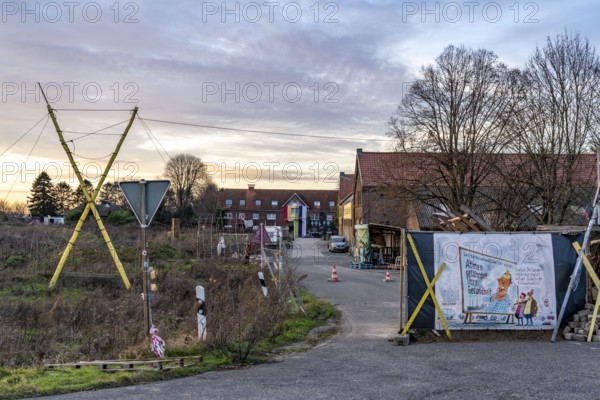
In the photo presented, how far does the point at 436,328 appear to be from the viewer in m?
12.6

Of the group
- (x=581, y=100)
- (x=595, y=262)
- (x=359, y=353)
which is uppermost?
(x=581, y=100)

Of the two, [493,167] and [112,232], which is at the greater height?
[493,167]

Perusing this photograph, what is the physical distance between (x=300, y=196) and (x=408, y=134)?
8005cm

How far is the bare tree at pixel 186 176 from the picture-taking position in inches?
3504

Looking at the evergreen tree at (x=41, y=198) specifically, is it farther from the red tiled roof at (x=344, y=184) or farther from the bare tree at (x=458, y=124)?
the bare tree at (x=458, y=124)

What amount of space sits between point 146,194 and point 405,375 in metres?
5.22

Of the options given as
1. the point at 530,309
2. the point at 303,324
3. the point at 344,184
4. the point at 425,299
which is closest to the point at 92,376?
the point at 425,299

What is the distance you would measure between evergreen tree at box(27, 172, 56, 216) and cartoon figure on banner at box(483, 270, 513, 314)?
91.5 meters

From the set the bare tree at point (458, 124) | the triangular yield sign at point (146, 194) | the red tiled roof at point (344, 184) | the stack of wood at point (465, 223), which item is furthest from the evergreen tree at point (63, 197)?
the triangular yield sign at point (146, 194)

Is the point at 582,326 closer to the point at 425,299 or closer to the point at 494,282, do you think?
the point at 494,282

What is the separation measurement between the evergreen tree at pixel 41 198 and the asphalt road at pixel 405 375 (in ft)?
296

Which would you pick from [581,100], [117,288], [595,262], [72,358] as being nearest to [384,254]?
[581,100]

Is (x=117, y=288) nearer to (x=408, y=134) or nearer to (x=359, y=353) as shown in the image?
(x=359, y=353)

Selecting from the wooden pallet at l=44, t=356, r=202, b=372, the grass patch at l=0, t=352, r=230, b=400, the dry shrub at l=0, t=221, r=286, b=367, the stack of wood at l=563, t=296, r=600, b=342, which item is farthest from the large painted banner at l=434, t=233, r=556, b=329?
the wooden pallet at l=44, t=356, r=202, b=372
